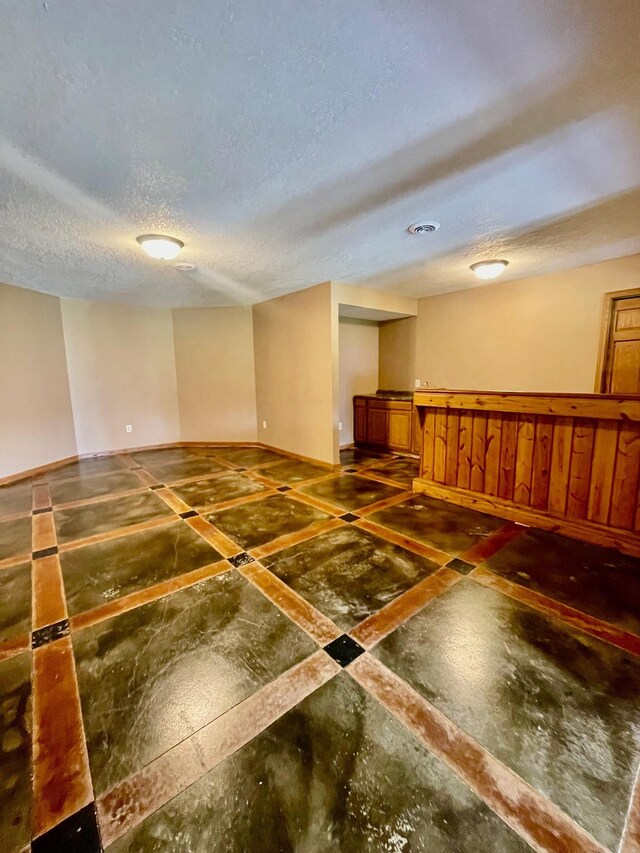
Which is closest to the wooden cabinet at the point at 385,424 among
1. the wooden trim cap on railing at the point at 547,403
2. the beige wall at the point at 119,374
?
the wooden trim cap on railing at the point at 547,403

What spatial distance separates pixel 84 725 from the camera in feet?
4.40

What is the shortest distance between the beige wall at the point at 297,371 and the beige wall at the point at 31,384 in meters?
2.95

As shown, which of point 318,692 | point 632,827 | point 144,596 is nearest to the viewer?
point 632,827

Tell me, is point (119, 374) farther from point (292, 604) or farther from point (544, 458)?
point (544, 458)

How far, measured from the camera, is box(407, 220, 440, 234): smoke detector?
→ 2.82m

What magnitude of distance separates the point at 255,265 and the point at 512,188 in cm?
247

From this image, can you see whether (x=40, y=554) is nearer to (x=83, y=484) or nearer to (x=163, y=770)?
(x=83, y=484)

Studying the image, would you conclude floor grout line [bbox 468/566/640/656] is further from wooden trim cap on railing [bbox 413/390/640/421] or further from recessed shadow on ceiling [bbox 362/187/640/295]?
recessed shadow on ceiling [bbox 362/187/640/295]

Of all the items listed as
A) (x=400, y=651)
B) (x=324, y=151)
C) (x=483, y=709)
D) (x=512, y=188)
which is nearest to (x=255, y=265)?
(x=324, y=151)

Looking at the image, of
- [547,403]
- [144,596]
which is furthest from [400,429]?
[144,596]

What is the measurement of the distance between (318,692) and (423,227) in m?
3.24

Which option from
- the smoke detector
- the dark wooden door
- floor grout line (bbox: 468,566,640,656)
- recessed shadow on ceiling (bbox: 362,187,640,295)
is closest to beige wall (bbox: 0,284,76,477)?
recessed shadow on ceiling (bbox: 362,187,640,295)

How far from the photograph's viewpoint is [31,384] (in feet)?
15.5

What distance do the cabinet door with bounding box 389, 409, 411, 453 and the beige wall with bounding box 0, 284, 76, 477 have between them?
5.05 m
